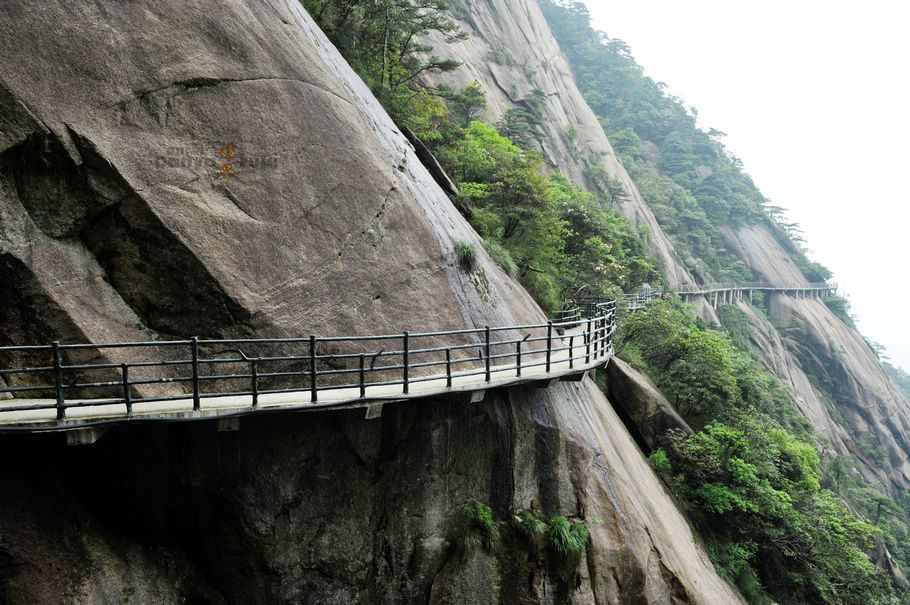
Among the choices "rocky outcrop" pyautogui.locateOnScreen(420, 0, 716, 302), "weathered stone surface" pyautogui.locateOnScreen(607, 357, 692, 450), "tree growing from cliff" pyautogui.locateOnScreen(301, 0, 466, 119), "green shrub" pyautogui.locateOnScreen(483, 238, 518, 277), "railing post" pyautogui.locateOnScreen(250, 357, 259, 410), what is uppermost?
"rocky outcrop" pyautogui.locateOnScreen(420, 0, 716, 302)

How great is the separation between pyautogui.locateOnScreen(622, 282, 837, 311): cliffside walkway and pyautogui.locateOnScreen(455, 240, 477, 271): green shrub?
22126 millimetres

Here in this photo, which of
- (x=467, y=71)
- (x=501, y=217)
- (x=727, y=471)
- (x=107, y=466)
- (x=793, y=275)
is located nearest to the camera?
(x=107, y=466)

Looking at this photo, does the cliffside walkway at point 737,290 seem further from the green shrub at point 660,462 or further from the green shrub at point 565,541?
the green shrub at point 565,541

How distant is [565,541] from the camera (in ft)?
33.3

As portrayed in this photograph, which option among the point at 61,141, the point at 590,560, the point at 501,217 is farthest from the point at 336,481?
the point at 501,217

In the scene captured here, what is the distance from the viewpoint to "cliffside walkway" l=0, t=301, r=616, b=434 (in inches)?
257

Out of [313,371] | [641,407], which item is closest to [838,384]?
[641,407]

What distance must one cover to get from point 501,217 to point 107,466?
14.8 metres

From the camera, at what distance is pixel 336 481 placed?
29.5 feet

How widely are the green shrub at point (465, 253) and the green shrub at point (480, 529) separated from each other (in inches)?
198

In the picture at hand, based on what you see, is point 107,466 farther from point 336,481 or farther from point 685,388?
point 685,388

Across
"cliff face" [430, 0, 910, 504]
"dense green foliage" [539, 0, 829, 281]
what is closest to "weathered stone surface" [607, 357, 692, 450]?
"cliff face" [430, 0, 910, 504]

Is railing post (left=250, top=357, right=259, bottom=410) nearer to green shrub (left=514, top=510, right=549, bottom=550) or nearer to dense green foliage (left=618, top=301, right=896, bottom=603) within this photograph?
green shrub (left=514, top=510, right=549, bottom=550)

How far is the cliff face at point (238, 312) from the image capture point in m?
7.68
